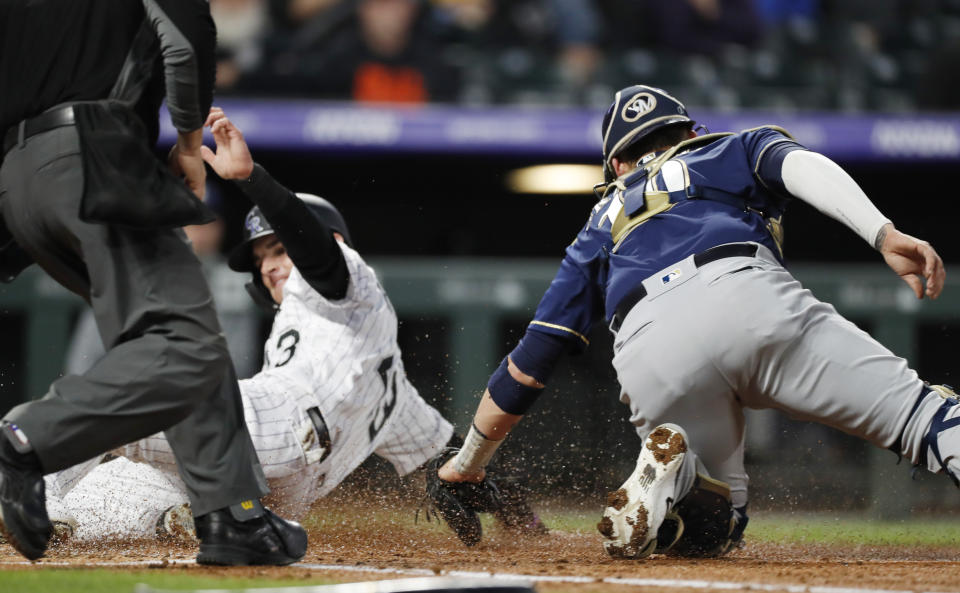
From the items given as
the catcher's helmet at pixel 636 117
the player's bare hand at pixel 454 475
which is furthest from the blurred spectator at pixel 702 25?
the player's bare hand at pixel 454 475

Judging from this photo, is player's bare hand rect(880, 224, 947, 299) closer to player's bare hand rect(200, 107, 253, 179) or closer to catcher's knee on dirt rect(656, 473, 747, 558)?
catcher's knee on dirt rect(656, 473, 747, 558)

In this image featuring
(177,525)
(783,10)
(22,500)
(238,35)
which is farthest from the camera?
(783,10)

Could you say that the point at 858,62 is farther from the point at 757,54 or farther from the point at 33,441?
the point at 33,441

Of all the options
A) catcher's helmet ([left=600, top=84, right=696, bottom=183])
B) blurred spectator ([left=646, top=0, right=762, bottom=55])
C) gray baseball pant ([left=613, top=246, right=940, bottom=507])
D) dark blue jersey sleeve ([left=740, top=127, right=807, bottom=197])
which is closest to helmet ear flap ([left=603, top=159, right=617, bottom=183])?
catcher's helmet ([left=600, top=84, right=696, bottom=183])

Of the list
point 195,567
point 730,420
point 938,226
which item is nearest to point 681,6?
point 938,226

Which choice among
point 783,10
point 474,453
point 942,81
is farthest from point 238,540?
point 783,10

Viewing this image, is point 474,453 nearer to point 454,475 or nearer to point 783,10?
point 454,475
